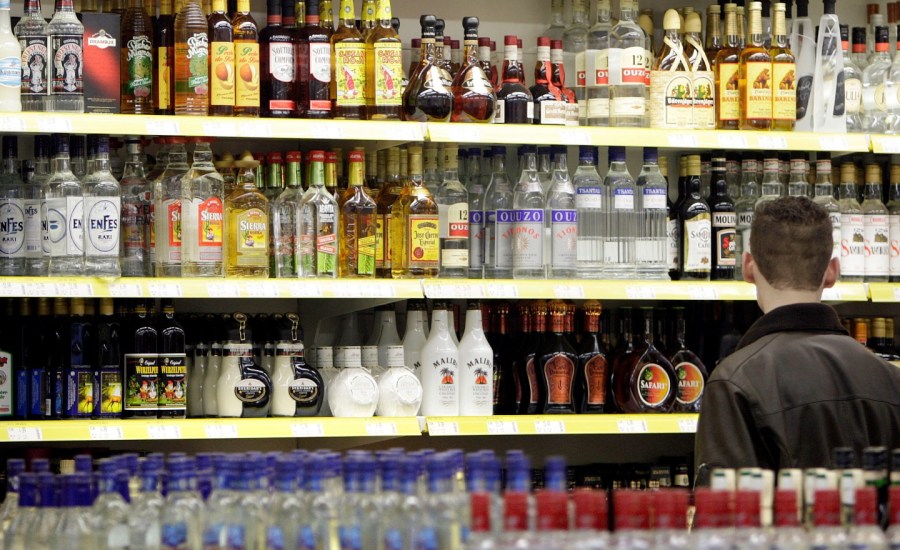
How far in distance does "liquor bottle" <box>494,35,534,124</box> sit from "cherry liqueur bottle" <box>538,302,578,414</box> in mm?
560

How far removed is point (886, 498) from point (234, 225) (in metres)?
2.05

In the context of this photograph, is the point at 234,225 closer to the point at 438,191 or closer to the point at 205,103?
the point at 205,103

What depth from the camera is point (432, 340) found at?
3.79m

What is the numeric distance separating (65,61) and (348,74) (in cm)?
76

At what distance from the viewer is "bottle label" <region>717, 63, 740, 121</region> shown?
4.00 meters

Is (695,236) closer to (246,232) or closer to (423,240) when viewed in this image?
(423,240)

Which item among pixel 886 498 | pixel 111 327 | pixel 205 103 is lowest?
pixel 886 498

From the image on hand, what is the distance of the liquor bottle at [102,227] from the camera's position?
3.46 meters

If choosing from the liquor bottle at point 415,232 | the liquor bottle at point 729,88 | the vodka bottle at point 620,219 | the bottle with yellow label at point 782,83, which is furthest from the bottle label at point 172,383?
the bottle with yellow label at point 782,83

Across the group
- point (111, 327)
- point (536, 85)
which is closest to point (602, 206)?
point (536, 85)

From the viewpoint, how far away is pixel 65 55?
3459 millimetres

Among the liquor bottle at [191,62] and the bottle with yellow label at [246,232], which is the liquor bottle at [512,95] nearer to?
the bottle with yellow label at [246,232]

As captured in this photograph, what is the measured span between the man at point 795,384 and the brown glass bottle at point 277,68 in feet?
4.65

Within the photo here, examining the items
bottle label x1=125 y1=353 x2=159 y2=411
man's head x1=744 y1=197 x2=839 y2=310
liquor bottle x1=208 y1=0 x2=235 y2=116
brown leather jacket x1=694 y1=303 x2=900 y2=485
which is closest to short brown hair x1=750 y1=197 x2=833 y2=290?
man's head x1=744 y1=197 x2=839 y2=310
